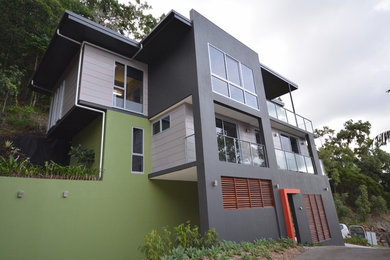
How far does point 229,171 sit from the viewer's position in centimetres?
689

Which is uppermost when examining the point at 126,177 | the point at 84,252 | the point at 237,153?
the point at 237,153

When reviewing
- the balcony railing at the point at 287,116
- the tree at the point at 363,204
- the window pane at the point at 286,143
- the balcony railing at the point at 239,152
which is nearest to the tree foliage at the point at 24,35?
the balcony railing at the point at 239,152

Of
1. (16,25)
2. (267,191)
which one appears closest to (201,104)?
(267,191)

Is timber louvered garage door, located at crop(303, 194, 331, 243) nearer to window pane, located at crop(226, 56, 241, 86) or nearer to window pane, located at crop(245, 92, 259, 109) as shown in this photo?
window pane, located at crop(245, 92, 259, 109)

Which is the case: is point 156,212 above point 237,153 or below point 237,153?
below

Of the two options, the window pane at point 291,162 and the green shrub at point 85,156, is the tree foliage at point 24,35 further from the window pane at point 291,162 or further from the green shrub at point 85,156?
the window pane at point 291,162

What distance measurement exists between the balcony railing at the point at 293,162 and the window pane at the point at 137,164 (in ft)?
18.5

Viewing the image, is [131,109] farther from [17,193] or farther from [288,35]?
[288,35]

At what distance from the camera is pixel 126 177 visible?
7.48 metres

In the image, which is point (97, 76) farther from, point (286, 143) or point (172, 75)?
point (286, 143)

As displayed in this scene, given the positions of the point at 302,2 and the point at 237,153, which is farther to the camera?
the point at 302,2

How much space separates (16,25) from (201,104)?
1469cm

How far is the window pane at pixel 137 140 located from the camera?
831 cm

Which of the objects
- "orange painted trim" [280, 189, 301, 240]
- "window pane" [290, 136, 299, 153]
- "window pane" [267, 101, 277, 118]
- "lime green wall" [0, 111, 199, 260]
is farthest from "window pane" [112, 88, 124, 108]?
"window pane" [290, 136, 299, 153]
